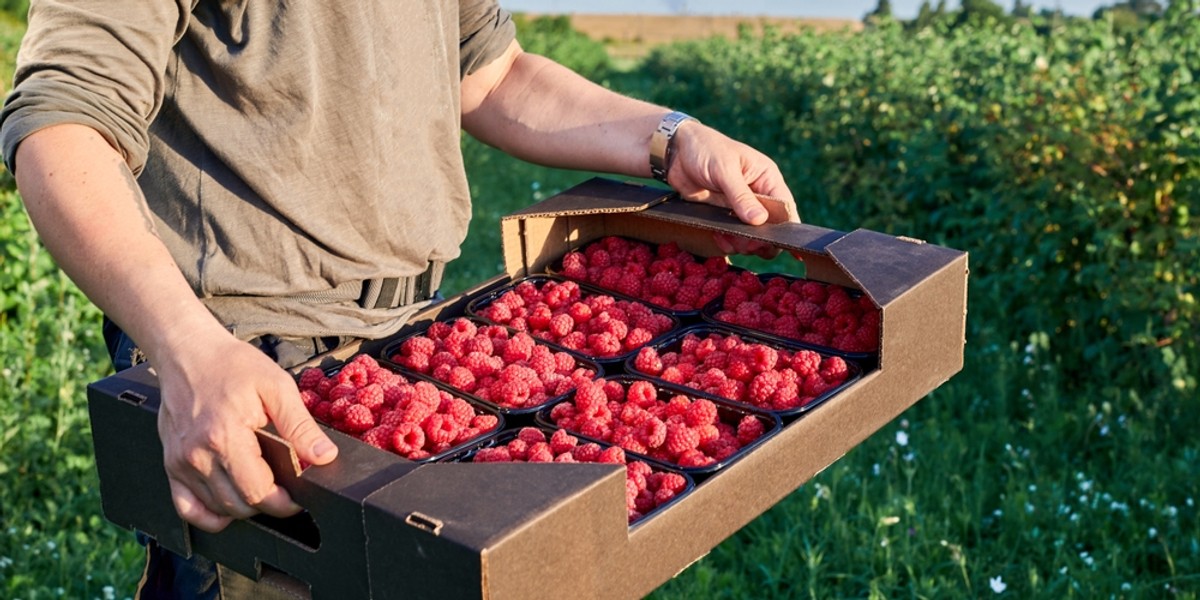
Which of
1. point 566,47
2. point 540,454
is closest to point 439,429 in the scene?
point 540,454

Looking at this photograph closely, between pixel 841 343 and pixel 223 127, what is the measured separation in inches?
42.6

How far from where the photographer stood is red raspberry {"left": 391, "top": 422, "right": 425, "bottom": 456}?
183cm

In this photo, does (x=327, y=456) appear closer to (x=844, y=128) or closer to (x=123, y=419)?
(x=123, y=419)

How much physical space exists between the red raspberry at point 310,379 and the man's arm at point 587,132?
85cm

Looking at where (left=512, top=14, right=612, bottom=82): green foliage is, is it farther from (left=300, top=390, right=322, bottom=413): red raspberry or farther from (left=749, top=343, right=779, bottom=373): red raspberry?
(left=300, top=390, right=322, bottom=413): red raspberry

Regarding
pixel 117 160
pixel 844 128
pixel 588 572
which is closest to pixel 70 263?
pixel 117 160

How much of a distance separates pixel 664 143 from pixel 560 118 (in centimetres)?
26

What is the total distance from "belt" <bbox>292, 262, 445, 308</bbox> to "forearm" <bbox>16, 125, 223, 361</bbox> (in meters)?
0.43

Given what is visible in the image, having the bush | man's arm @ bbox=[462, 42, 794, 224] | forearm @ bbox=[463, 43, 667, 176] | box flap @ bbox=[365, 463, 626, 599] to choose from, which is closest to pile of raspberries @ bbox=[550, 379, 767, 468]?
box flap @ bbox=[365, 463, 626, 599]

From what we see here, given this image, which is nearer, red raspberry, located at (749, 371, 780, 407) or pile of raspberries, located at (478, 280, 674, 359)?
red raspberry, located at (749, 371, 780, 407)

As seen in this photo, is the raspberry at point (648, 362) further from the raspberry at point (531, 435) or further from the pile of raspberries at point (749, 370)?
the raspberry at point (531, 435)

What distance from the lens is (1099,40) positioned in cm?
566

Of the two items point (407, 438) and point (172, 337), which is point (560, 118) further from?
point (172, 337)

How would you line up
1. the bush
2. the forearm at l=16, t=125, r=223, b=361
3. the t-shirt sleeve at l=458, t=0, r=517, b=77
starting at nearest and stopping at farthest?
the forearm at l=16, t=125, r=223, b=361 → the t-shirt sleeve at l=458, t=0, r=517, b=77 → the bush
